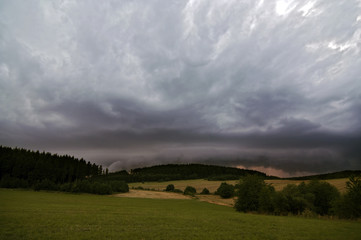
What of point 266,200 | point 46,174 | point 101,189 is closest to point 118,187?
point 101,189

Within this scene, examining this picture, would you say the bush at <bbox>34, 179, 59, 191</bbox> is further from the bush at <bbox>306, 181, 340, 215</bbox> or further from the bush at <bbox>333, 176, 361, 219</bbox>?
the bush at <bbox>333, 176, 361, 219</bbox>

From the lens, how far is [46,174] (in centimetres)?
12888

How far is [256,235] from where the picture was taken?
1867cm

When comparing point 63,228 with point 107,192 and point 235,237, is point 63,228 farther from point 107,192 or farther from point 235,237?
point 107,192

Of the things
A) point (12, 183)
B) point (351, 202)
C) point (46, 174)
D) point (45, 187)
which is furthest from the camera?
point (46, 174)

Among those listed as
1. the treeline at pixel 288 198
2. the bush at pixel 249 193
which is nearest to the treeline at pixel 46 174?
the bush at pixel 249 193

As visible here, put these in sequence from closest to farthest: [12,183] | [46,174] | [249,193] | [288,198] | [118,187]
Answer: [288,198]
[249,193]
[118,187]
[12,183]
[46,174]

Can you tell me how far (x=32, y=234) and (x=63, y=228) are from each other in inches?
113

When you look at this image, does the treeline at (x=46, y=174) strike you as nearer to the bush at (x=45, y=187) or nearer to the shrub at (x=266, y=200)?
the bush at (x=45, y=187)

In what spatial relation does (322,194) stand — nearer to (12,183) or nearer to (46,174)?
(12,183)

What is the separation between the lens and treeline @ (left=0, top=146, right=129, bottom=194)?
335ft

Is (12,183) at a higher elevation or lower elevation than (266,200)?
higher

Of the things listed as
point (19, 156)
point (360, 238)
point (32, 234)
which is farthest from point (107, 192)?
point (360, 238)

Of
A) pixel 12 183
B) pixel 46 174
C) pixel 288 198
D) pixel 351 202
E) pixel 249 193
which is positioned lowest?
pixel 12 183
